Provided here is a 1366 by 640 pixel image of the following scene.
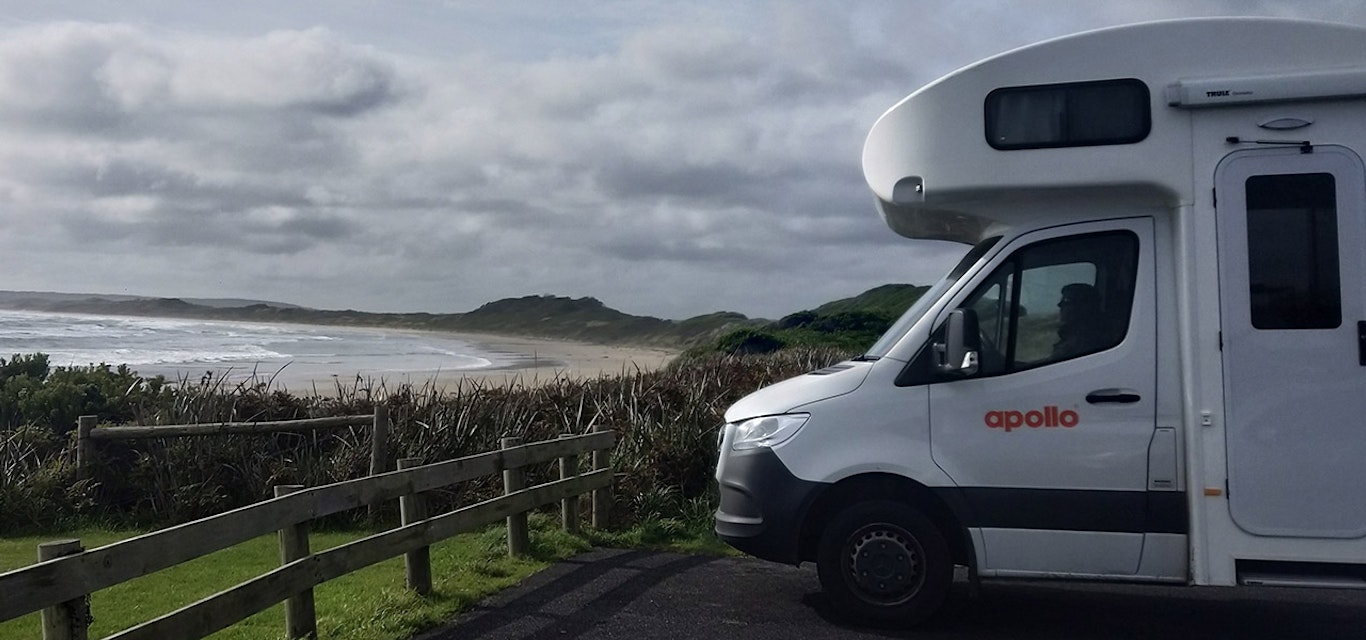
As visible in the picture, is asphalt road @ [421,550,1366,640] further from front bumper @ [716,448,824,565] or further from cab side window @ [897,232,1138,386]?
cab side window @ [897,232,1138,386]

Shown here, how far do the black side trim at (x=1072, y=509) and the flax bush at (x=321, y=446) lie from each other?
183 inches

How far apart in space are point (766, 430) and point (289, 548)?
2.72 metres

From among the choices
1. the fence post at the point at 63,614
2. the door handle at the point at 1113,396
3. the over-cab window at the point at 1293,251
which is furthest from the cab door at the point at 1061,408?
the fence post at the point at 63,614

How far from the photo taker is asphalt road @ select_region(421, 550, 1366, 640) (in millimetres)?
6902

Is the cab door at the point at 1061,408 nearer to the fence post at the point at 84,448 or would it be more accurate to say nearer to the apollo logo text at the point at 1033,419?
the apollo logo text at the point at 1033,419

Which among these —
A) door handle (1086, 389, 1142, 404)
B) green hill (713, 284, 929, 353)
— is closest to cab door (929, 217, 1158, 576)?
door handle (1086, 389, 1142, 404)

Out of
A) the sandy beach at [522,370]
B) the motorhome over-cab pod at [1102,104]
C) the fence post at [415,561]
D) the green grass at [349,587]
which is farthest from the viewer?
the sandy beach at [522,370]

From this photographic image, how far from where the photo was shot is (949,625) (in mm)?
7070

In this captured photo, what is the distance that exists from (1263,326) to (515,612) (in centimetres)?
453

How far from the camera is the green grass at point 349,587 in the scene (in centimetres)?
721

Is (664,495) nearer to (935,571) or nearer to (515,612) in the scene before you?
(515,612)

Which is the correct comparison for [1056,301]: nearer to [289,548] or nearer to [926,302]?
[926,302]

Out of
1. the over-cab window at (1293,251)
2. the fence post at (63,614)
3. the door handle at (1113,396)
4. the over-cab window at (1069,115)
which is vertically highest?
the over-cab window at (1069,115)

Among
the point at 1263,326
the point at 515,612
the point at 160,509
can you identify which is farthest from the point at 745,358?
the point at 1263,326
